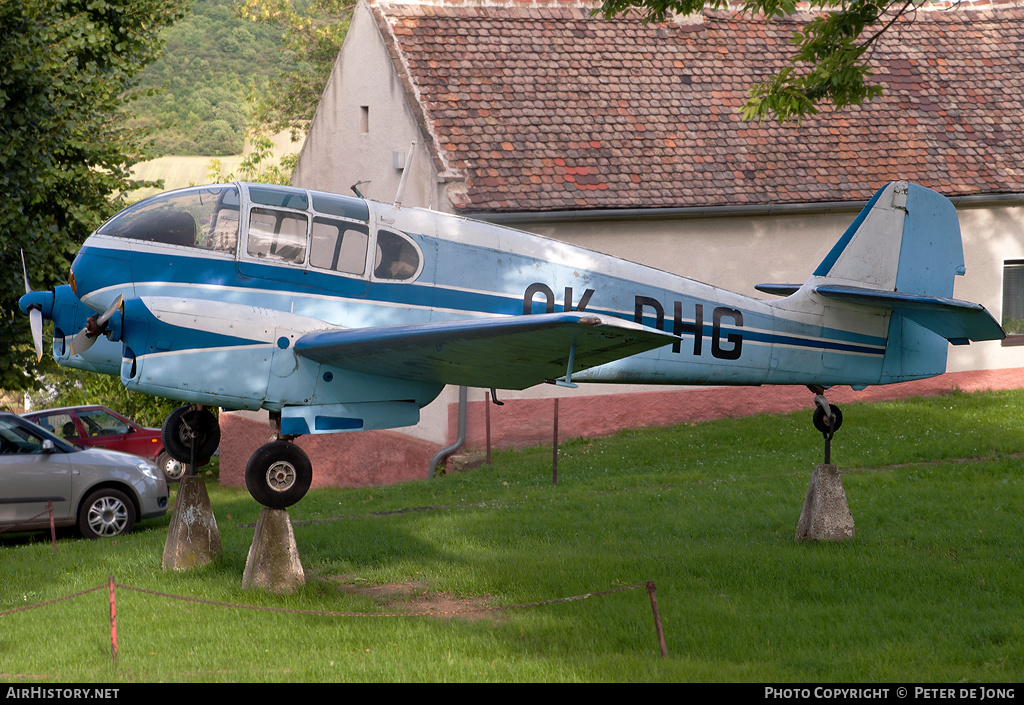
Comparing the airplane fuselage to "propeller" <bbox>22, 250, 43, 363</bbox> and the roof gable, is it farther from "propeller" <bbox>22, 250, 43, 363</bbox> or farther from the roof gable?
the roof gable

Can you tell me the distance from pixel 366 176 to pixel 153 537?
10409 mm

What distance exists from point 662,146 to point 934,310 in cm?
1022

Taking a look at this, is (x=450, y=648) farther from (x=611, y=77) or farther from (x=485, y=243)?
(x=611, y=77)

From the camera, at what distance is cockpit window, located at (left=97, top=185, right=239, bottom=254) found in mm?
9039

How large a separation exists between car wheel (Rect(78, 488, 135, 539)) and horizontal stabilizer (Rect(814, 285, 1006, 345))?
10.6 m

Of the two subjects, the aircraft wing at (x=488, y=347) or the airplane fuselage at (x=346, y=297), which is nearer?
the aircraft wing at (x=488, y=347)

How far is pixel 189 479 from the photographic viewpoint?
36.3 feet

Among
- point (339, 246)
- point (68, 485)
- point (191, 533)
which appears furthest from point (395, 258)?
point (68, 485)

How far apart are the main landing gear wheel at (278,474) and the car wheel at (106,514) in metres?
7.25

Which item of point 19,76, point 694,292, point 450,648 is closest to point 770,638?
point 450,648

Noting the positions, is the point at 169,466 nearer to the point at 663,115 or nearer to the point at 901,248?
the point at 663,115

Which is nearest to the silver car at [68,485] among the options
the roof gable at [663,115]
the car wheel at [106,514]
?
the car wheel at [106,514]

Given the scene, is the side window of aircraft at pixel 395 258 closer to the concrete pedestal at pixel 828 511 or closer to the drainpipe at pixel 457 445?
the concrete pedestal at pixel 828 511

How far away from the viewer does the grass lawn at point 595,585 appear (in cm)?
755
